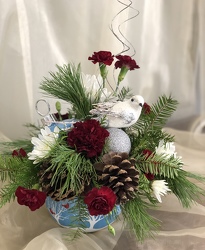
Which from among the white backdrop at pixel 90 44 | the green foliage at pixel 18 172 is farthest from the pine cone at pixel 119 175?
A: the white backdrop at pixel 90 44

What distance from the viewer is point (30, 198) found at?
593mm

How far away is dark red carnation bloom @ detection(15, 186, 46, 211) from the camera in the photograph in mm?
593

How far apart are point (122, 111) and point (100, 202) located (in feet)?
0.57

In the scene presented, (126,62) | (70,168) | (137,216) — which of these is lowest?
(137,216)

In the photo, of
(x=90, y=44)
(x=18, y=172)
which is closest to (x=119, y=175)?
(x=18, y=172)

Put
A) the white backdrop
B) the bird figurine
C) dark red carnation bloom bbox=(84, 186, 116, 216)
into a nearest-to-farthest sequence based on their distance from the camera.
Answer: dark red carnation bloom bbox=(84, 186, 116, 216) → the bird figurine → the white backdrop

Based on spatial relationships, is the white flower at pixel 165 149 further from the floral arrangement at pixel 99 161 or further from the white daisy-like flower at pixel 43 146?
the white daisy-like flower at pixel 43 146

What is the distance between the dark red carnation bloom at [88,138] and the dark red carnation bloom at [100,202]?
0.08 m

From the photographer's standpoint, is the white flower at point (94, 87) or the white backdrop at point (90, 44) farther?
the white backdrop at point (90, 44)

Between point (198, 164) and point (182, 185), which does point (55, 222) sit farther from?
point (198, 164)

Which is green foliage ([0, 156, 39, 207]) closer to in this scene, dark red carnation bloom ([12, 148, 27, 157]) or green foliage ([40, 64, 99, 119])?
dark red carnation bloom ([12, 148, 27, 157])

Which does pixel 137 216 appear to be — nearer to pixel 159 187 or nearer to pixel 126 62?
pixel 159 187

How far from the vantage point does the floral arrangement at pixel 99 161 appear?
62 centimetres

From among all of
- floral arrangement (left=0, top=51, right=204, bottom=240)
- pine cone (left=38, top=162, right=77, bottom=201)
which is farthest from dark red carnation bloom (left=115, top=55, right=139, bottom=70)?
pine cone (left=38, top=162, right=77, bottom=201)
